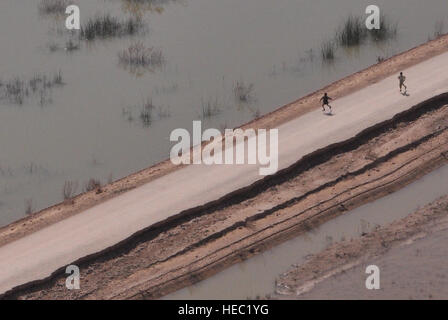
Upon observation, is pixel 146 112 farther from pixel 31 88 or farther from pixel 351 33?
pixel 351 33

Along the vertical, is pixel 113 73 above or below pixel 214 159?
above

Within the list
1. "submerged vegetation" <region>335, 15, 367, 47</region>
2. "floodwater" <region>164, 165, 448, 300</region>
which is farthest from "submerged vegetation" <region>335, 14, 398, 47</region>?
"floodwater" <region>164, 165, 448, 300</region>

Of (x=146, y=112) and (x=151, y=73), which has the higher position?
(x=151, y=73)

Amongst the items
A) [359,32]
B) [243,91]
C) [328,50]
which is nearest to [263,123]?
[243,91]

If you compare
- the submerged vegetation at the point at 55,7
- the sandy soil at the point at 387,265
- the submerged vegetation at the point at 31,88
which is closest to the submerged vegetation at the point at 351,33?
the submerged vegetation at the point at 31,88
